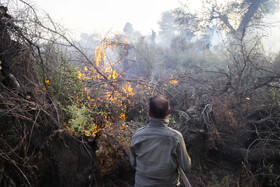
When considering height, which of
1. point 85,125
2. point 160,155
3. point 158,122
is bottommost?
point 85,125

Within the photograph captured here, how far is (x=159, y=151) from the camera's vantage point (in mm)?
1900

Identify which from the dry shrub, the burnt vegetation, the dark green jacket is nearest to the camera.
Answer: the dark green jacket

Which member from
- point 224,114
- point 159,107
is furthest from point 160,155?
point 224,114

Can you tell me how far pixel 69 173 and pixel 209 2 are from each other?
739 inches

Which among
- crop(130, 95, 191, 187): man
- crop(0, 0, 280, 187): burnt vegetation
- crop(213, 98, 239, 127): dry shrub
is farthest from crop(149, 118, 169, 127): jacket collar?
crop(213, 98, 239, 127): dry shrub

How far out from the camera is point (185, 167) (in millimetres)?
1901

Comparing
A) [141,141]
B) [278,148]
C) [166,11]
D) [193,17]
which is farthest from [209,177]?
[166,11]

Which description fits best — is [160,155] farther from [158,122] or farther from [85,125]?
[85,125]

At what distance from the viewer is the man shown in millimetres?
1897

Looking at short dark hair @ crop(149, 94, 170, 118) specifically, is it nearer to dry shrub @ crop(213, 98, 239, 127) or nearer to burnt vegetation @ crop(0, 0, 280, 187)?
burnt vegetation @ crop(0, 0, 280, 187)

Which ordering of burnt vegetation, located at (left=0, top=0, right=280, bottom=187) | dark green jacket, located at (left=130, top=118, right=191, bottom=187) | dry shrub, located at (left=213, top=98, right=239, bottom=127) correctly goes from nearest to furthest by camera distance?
dark green jacket, located at (left=130, top=118, right=191, bottom=187) < burnt vegetation, located at (left=0, top=0, right=280, bottom=187) < dry shrub, located at (left=213, top=98, right=239, bottom=127)

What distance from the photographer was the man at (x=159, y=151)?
1897 mm

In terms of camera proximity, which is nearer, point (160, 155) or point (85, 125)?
point (160, 155)

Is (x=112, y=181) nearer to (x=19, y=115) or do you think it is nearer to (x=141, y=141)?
(x=141, y=141)
